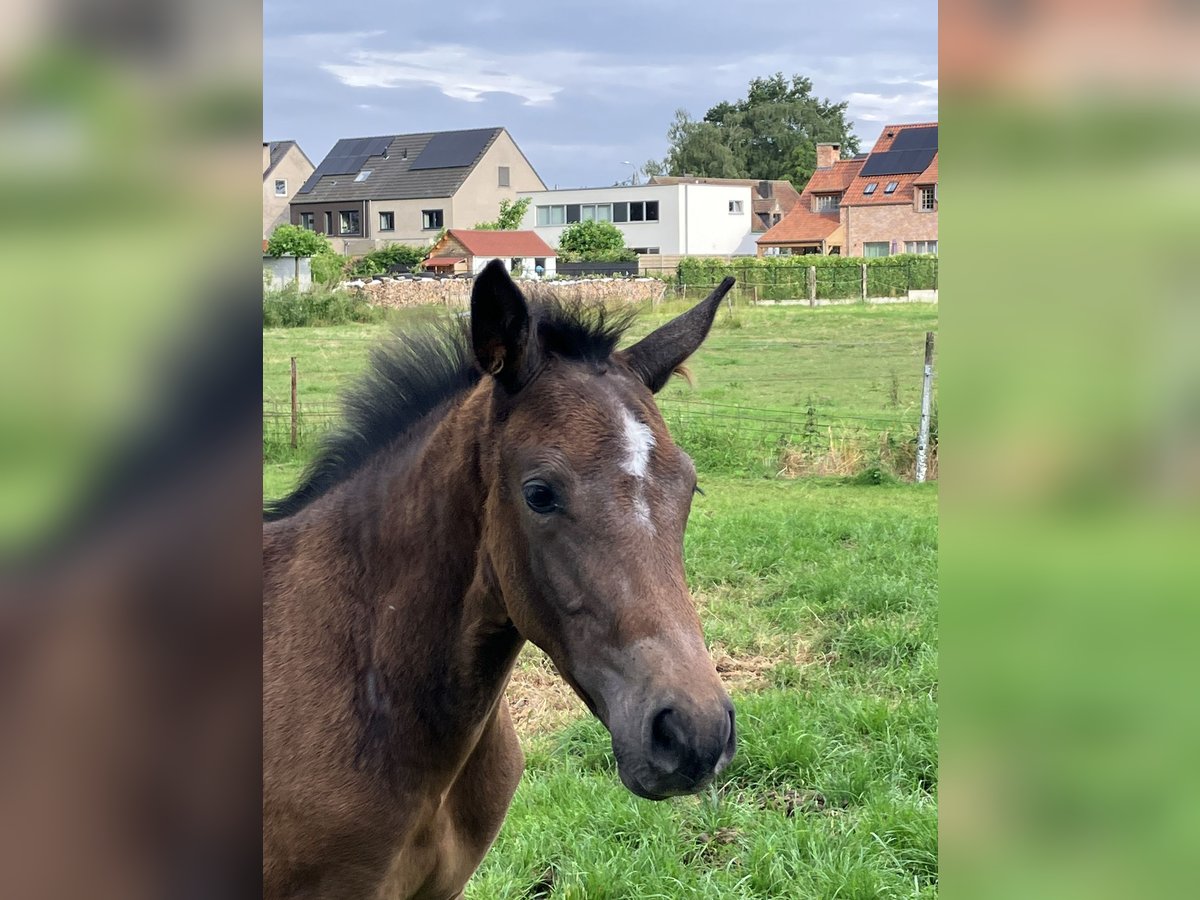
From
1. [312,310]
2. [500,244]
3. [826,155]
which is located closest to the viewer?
[312,310]

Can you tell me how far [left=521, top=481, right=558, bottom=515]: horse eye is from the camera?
192 cm

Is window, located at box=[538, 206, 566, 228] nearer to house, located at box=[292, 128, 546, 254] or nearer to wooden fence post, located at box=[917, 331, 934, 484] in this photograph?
house, located at box=[292, 128, 546, 254]

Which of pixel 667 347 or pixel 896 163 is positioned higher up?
pixel 896 163

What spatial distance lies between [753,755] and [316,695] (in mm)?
2405

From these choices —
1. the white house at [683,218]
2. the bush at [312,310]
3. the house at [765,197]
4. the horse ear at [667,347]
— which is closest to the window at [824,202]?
the house at [765,197]

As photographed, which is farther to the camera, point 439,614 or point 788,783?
point 788,783

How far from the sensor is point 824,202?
35.7m

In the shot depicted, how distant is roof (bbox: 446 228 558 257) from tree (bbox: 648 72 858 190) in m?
11.5

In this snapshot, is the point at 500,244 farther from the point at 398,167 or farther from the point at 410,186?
the point at 398,167

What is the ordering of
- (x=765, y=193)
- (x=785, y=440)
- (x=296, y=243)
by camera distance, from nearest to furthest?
(x=785, y=440), (x=296, y=243), (x=765, y=193)

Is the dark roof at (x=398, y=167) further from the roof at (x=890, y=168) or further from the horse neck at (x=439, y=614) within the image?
the horse neck at (x=439, y=614)

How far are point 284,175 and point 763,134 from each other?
21.7 m

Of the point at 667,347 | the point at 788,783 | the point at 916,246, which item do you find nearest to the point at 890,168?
the point at 916,246
